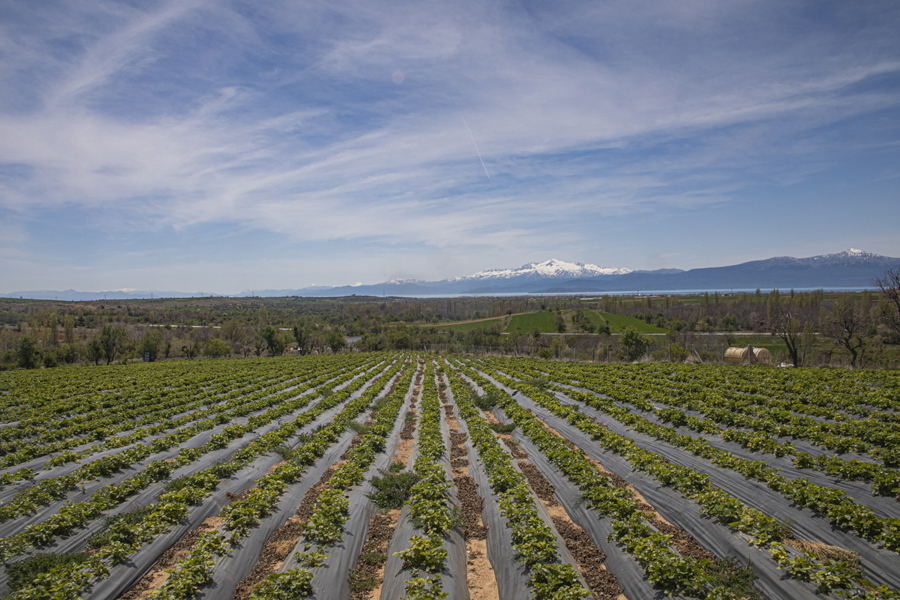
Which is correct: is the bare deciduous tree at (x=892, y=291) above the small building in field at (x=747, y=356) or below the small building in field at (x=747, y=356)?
above

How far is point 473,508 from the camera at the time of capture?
35.6ft

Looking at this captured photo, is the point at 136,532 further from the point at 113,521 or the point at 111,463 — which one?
the point at 111,463

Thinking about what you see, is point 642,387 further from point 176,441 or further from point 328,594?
point 176,441

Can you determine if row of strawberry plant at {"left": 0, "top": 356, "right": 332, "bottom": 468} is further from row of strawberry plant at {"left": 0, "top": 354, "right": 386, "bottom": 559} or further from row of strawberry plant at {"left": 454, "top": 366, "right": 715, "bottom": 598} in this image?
row of strawberry plant at {"left": 454, "top": 366, "right": 715, "bottom": 598}

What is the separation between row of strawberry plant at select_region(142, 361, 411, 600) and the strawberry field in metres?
0.06

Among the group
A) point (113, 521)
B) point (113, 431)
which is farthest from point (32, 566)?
point (113, 431)

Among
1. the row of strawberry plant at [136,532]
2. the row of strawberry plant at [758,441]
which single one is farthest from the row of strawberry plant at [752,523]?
the row of strawberry plant at [136,532]

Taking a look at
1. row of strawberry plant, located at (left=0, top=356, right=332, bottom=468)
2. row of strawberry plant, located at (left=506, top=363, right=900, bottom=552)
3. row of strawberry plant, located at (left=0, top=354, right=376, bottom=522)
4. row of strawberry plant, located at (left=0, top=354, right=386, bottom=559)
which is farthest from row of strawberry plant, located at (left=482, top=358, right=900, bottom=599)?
row of strawberry plant, located at (left=0, top=356, right=332, bottom=468)

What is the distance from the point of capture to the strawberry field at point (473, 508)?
7043 millimetres

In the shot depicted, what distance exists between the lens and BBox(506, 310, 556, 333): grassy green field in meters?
101

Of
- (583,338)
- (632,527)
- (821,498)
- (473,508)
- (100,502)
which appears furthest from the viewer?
(583,338)

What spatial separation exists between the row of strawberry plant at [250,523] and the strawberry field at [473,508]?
0.19ft

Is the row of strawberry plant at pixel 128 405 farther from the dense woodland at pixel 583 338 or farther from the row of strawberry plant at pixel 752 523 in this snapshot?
the dense woodland at pixel 583 338

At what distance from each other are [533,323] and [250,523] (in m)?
105
